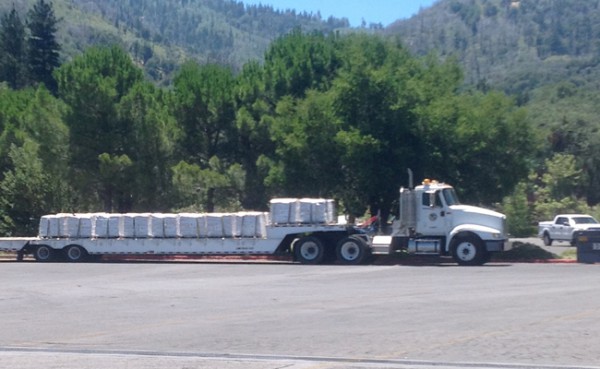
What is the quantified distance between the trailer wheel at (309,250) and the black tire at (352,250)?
699mm

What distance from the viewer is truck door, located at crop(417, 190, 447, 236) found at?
34.8 m

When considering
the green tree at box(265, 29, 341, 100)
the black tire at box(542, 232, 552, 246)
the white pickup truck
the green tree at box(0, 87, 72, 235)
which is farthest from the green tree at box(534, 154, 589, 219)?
the green tree at box(0, 87, 72, 235)

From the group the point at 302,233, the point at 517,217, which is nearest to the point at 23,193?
the point at 302,233

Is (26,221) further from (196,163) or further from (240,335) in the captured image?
(240,335)

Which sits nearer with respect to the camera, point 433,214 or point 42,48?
point 433,214

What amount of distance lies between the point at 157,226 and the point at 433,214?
10662 millimetres

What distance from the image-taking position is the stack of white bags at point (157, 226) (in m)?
35.9

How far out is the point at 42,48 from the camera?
305ft

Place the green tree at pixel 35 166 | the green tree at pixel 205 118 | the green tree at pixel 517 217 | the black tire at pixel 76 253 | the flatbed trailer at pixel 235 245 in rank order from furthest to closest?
the green tree at pixel 517 217, the green tree at pixel 205 118, the green tree at pixel 35 166, the black tire at pixel 76 253, the flatbed trailer at pixel 235 245

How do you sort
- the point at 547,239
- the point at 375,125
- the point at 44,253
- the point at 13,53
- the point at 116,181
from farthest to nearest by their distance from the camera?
1. the point at 13,53
2. the point at 547,239
3. the point at 116,181
4. the point at 375,125
5. the point at 44,253

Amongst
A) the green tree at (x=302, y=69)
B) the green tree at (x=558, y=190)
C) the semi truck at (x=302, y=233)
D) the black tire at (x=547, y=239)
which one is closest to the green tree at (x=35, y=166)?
the semi truck at (x=302, y=233)

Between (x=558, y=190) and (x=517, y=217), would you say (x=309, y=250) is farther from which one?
(x=558, y=190)

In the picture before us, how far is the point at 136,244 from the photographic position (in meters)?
37.0

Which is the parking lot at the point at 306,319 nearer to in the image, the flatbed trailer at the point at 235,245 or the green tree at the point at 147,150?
the flatbed trailer at the point at 235,245
